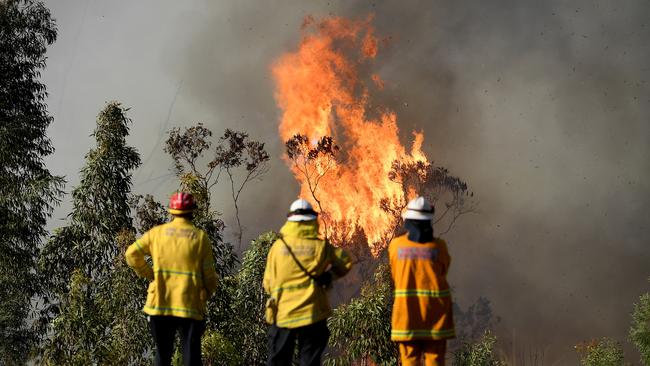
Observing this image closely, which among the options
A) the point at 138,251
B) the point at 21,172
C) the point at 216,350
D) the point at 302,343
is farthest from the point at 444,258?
the point at 21,172

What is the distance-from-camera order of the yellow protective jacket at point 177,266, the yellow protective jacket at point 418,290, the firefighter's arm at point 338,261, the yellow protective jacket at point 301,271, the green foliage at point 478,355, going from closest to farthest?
the yellow protective jacket at point 418,290
the yellow protective jacket at point 301,271
the firefighter's arm at point 338,261
the yellow protective jacket at point 177,266
the green foliage at point 478,355

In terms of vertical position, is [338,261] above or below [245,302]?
below

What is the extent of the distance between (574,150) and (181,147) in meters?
42.1

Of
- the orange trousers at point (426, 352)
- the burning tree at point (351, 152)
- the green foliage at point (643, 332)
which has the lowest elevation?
the orange trousers at point (426, 352)

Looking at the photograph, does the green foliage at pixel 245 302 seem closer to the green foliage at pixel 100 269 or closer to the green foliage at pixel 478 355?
the green foliage at pixel 100 269

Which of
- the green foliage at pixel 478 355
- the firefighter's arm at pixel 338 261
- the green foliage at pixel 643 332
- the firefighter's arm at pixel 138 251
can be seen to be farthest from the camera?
the green foliage at pixel 643 332

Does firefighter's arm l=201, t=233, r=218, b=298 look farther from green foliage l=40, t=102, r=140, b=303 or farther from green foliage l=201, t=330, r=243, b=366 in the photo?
green foliage l=40, t=102, r=140, b=303

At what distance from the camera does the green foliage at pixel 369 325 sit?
24188 mm

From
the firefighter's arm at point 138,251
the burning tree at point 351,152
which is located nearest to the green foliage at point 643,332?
the burning tree at point 351,152

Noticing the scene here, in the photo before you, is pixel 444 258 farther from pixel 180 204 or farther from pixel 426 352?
pixel 180 204

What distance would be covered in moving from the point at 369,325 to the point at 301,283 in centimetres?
1587

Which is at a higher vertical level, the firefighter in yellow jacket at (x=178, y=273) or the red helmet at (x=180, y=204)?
the red helmet at (x=180, y=204)

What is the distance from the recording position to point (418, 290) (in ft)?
28.3

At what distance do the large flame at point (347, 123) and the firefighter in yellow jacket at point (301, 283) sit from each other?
44.9 metres
